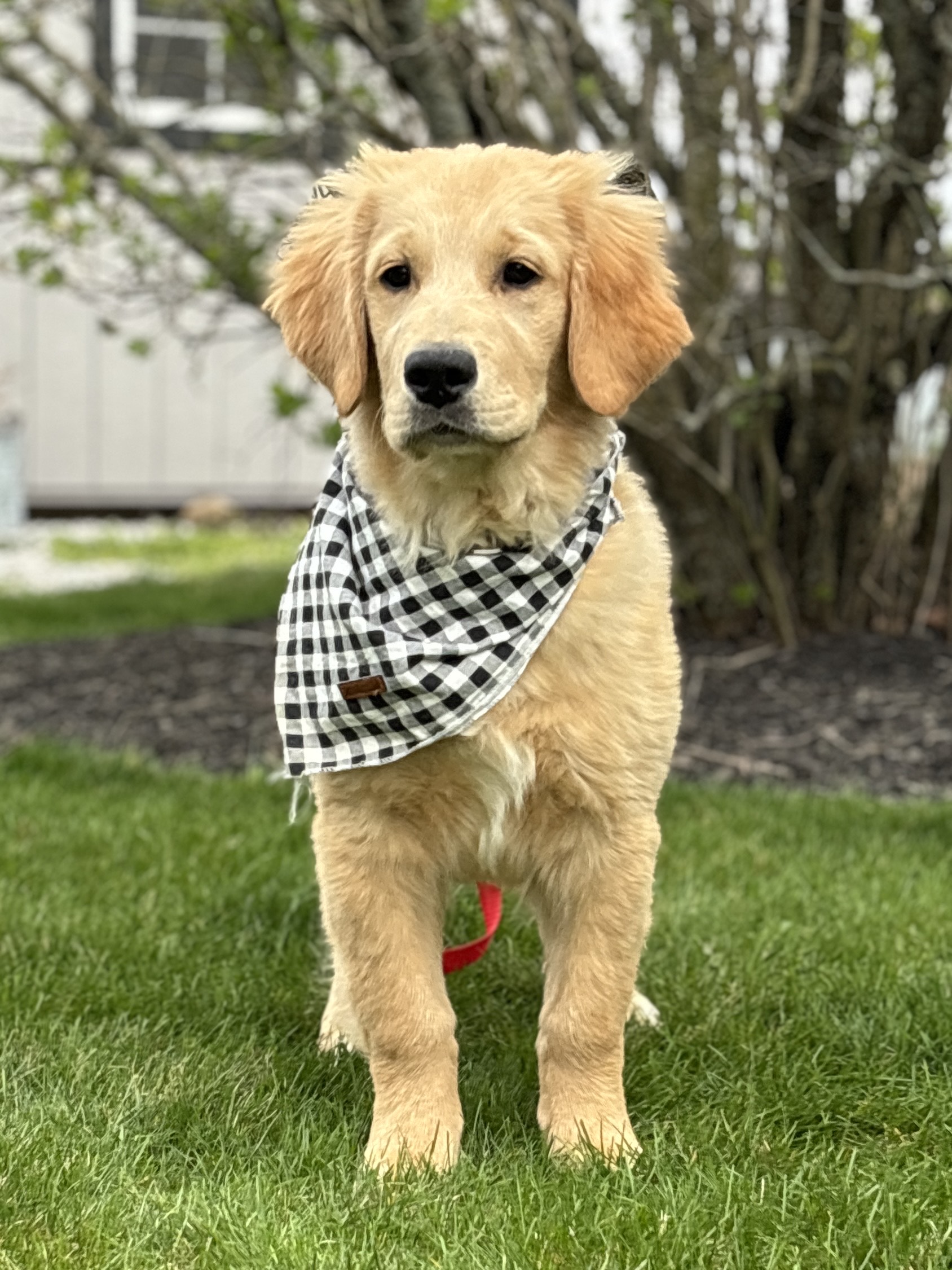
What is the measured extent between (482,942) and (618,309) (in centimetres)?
120

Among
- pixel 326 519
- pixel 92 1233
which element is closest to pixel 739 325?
pixel 326 519

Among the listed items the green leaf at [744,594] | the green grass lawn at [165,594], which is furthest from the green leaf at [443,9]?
the green grass lawn at [165,594]

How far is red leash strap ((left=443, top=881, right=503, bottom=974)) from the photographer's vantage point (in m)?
2.97

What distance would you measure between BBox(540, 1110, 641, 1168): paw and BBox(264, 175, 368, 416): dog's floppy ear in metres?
1.16

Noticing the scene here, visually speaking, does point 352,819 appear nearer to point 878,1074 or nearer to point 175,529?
point 878,1074

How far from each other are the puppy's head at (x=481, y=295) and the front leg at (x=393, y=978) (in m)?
0.61

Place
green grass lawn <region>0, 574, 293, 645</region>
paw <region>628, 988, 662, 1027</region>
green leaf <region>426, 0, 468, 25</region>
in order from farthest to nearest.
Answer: green grass lawn <region>0, 574, 293, 645</region> → green leaf <region>426, 0, 468, 25</region> → paw <region>628, 988, 662, 1027</region>

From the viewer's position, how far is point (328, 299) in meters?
2.61

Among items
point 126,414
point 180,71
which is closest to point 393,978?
point 180,71

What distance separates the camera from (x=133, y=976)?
312 cm

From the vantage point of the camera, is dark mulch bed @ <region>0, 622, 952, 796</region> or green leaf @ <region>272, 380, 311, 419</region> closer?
dark mulch bed @ <region>0, 622, 952, 796</region>

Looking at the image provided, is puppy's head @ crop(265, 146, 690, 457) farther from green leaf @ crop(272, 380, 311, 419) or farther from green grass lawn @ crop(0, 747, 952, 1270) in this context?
green leaf @ crop(272, 380, 311, 419)

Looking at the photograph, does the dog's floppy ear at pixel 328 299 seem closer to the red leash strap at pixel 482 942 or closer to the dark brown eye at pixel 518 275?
the dark brown eye at pixel 518 275

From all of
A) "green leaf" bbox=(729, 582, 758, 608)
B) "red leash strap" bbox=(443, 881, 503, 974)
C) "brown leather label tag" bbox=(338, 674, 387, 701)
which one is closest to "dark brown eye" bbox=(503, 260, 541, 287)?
"brown leather label tag" bbox=(338, 674, 387, 701)
